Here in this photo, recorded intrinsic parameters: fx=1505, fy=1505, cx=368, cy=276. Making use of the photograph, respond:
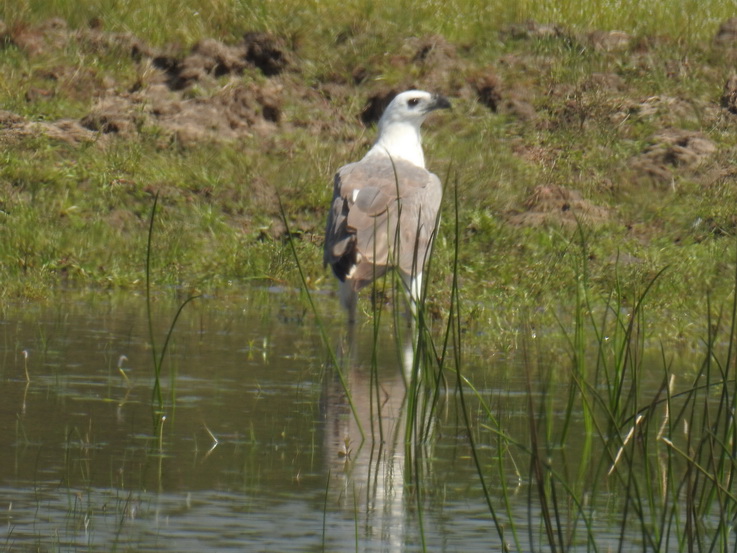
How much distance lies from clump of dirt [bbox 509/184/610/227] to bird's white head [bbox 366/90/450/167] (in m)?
2.04

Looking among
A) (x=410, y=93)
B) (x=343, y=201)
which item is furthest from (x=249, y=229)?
(x=343, y=201)

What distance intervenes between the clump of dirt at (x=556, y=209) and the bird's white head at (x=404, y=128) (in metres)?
2.04

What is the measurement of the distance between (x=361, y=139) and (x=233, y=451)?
9.28 meters

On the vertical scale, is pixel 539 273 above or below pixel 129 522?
above

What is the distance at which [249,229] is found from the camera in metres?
11.8

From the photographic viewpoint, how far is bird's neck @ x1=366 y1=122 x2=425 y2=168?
998 centimetres

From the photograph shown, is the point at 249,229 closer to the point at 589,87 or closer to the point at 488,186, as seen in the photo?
the point at 488,186

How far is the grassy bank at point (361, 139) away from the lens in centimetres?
1040

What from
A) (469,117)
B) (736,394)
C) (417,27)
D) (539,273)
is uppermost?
(417,27)

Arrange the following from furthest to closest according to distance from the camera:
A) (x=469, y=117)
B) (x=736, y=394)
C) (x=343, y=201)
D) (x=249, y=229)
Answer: (x=469, y=117) < (x=249, y=229) < (x=343, y=201) < (x=736, y=394)

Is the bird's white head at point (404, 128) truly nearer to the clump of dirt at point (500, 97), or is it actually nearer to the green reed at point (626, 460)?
the green reed at point (626, 460)

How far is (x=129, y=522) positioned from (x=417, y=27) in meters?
13.1

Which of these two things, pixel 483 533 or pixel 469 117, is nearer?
pixel 483 533

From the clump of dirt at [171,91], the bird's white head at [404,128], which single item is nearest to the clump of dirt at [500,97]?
the clump of dirt at [171,91]
